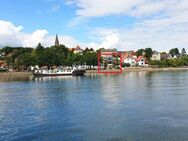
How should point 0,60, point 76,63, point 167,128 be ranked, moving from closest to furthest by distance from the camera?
point 167,128
point 76,63
point 0,60

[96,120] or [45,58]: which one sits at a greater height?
[45,58]

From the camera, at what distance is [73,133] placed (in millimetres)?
25562

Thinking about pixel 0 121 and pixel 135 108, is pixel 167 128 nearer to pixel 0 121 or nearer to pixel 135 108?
pixel 135 108

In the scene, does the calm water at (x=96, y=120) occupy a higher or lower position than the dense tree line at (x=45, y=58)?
lower

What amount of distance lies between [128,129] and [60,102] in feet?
57.1

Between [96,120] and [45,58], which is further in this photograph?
[45,58]

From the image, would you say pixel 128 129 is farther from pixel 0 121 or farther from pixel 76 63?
pixel 76 63

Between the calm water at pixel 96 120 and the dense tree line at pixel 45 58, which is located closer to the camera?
the calm water at pixel 96 120

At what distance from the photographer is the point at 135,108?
3588 cm

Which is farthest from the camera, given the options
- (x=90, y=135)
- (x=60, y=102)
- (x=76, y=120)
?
(x=60, y=102)

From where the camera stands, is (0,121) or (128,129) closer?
(128,129)

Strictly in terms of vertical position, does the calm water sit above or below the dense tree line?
below

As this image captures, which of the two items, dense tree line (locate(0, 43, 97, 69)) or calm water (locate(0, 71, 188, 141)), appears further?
dense tree line (locate(0, 43, 97, 69))

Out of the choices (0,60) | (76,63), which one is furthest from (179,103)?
(0,60)
